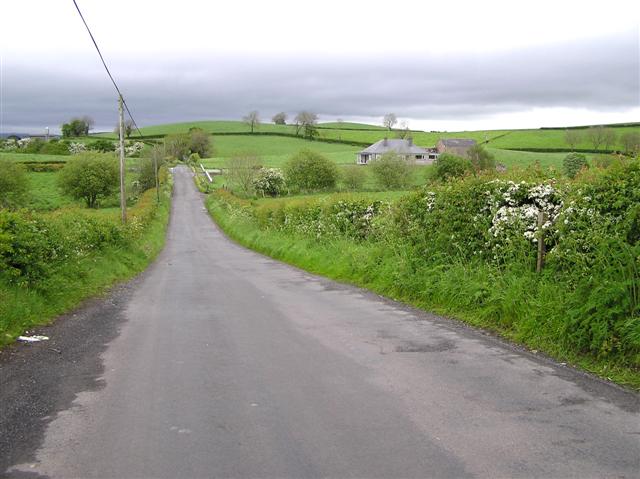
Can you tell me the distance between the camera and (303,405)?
216 inches

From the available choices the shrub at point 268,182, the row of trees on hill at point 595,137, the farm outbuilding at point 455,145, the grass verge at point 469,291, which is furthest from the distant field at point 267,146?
the grass verge at point 469,291

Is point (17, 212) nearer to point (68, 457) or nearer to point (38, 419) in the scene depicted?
point (38, 419)

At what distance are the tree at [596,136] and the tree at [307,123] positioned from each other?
75237 millimetres

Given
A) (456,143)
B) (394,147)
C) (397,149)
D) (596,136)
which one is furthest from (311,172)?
(596,136)

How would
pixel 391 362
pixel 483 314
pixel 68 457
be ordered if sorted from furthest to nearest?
pixel 483 314 → pixel 391 362 → pixel 68 457

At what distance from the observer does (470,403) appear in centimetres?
548

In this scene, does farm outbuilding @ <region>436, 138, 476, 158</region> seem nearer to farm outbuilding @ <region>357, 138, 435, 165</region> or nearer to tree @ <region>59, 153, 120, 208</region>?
farm outbuilding @ <region>357, 138, 435, 165</region>

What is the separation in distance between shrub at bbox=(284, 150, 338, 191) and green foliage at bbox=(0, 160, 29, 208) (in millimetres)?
34239

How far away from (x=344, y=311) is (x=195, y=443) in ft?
20.7

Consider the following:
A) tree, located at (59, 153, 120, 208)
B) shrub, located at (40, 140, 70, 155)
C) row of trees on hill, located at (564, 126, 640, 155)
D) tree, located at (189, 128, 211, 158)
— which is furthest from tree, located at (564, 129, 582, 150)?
shrub, located at (40, 140, 70, 155)

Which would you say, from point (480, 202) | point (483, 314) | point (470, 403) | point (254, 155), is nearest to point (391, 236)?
point (480, 202)

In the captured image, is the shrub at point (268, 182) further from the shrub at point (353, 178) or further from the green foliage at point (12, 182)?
the green foliage at point (12, 182)

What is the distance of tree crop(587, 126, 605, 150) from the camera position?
384 ft

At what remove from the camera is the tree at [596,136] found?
11694 centimetres
